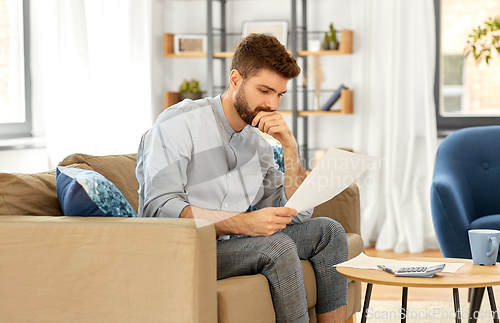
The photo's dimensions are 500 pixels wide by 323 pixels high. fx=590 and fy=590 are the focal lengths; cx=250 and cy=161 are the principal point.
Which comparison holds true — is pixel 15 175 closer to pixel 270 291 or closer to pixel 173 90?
pixel 270 291

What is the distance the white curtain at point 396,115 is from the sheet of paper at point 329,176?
8.27 feet

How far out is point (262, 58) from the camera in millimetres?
1791

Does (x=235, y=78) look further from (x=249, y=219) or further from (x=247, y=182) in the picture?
(x=249, y=219)

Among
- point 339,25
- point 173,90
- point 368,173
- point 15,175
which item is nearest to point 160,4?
point 173,90

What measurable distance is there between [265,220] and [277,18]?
290 cm

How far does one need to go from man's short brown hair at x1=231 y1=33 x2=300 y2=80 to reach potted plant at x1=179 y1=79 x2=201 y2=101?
7.90ft

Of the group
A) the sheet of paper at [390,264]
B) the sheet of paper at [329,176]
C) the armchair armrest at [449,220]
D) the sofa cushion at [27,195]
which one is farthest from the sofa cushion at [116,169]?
the armchair armrest at [449,220]

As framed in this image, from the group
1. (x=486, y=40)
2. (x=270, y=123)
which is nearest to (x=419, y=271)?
(x=270, y=123)

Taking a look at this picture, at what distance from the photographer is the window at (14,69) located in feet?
9.96

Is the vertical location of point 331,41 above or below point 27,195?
above

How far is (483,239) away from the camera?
1613 millimetres

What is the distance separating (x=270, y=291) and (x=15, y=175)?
774 millimetres

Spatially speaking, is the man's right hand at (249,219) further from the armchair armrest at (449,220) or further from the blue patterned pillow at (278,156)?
the armchair armrest at (449,220)

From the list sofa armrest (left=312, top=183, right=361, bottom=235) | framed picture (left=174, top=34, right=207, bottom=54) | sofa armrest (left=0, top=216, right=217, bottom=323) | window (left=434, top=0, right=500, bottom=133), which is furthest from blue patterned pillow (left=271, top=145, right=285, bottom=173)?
window (left=434, top=0, right=500, bottom=133)
